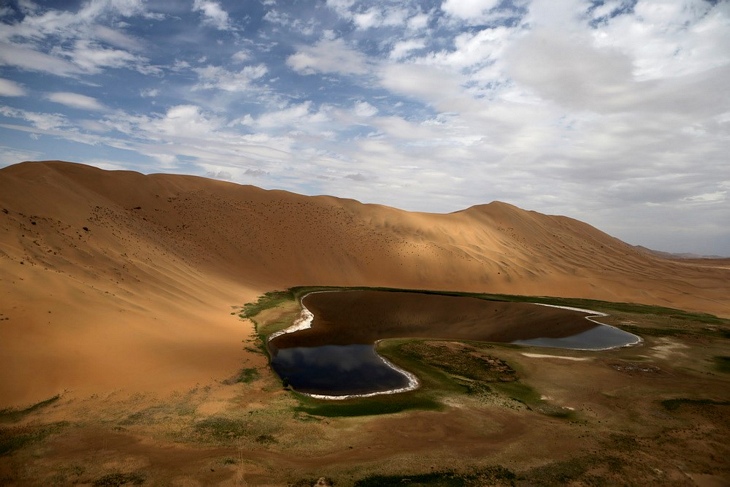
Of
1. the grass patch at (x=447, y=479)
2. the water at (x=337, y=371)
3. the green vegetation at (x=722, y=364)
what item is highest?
the green vegetation at (x=722, y=364)

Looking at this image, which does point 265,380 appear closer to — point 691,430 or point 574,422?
point 574,422

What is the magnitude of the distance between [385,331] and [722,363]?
67.4 feet

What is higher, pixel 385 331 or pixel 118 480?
pixel 385 331

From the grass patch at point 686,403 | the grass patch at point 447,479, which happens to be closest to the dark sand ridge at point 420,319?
the grass patch at point 686,403

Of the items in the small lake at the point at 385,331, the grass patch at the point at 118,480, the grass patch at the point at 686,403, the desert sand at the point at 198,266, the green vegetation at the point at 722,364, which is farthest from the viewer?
the green vegetation at the point at 722,364

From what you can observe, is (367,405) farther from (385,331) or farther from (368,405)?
(385,331)

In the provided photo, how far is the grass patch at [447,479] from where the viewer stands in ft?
31.9

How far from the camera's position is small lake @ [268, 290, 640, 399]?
18.0 m

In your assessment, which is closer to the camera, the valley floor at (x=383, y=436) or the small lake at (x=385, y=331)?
the valley floor at (x=383, y=436)

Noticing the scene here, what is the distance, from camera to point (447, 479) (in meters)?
10.0

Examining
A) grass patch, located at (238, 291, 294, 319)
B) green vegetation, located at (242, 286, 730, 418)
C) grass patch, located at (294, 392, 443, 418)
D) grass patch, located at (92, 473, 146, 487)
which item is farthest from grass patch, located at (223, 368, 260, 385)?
grass patch, located at (238, 291, 294, 319)

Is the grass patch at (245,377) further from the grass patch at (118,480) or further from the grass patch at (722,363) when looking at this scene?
the grass patch at (722,363)

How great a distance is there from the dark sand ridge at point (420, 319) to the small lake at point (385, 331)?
0.06 m

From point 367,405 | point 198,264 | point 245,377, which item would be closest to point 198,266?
point 198,264
